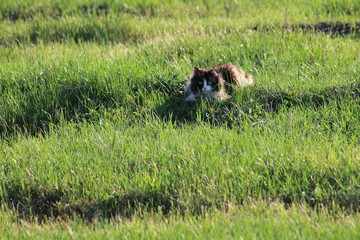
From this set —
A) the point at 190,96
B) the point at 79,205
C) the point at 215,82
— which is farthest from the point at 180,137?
the point at 79,205

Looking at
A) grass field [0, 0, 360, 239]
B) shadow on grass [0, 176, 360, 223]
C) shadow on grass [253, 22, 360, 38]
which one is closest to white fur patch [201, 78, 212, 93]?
grass field [0, 0, 360, 239]

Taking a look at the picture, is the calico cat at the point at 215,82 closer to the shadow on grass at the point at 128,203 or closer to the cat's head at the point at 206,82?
the cat's head at the point at 206,82

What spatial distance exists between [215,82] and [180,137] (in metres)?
1.35

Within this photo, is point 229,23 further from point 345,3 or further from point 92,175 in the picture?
point 92,175

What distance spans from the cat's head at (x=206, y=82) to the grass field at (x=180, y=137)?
9.5 inches

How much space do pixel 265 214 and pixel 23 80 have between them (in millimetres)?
4665

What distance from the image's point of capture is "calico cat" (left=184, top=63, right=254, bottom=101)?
711 centimetres

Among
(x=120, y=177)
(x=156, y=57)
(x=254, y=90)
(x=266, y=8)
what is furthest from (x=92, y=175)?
(x=266, y=8)

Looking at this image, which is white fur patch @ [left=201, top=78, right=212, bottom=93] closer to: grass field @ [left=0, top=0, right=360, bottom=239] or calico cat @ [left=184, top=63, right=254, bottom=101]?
calico cat @ [left=184, top=63, right=254, bottom=101]

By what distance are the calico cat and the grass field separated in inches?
6.7

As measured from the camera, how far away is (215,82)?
7.11 metres

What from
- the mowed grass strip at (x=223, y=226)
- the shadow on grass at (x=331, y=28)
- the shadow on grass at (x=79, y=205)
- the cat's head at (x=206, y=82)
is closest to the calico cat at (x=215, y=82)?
the cat's head at (x=206, y=82)

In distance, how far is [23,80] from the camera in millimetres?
7820

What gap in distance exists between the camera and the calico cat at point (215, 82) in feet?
23.3
